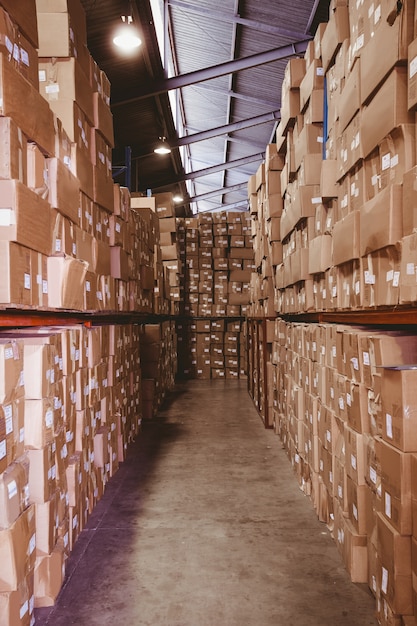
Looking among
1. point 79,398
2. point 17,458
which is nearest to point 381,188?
point 17,458

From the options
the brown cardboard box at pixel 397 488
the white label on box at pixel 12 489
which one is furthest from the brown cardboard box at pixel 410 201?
the white label on box at pixel 12 489

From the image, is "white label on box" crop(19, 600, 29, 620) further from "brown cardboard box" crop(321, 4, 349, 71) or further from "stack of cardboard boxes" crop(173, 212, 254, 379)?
"stack of cardboard boxes" crop(173, 212, 254, 379)

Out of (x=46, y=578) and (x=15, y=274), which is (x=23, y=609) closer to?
(x=46, y=578)

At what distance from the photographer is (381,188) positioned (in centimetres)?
254

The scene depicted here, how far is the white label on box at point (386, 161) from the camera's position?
2406 millimetres

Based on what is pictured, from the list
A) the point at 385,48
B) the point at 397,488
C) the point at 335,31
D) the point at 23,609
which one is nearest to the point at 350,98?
the point at 385,48

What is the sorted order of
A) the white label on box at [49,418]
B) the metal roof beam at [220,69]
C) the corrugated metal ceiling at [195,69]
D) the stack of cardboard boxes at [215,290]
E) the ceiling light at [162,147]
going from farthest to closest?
the stack of cardboard boxes at [215,290] → the ceiling light at [162,147] → the metal roof beam at [220,69] → the corrugated metal ceiling at [195,69] → the white label on box at [49,418]

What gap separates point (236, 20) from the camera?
8438mm

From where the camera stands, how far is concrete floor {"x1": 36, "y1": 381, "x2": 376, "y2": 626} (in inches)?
108

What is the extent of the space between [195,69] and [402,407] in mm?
10732

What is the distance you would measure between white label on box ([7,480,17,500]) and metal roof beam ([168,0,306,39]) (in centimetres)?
830

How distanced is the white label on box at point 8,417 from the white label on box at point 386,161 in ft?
6.64

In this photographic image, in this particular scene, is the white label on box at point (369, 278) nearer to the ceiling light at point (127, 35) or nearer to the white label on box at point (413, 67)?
the white label on box at point (413, 67)

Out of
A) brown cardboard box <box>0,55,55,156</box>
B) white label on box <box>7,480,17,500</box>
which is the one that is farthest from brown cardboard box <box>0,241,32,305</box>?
white label on box <box>7,480,17,500</box>
